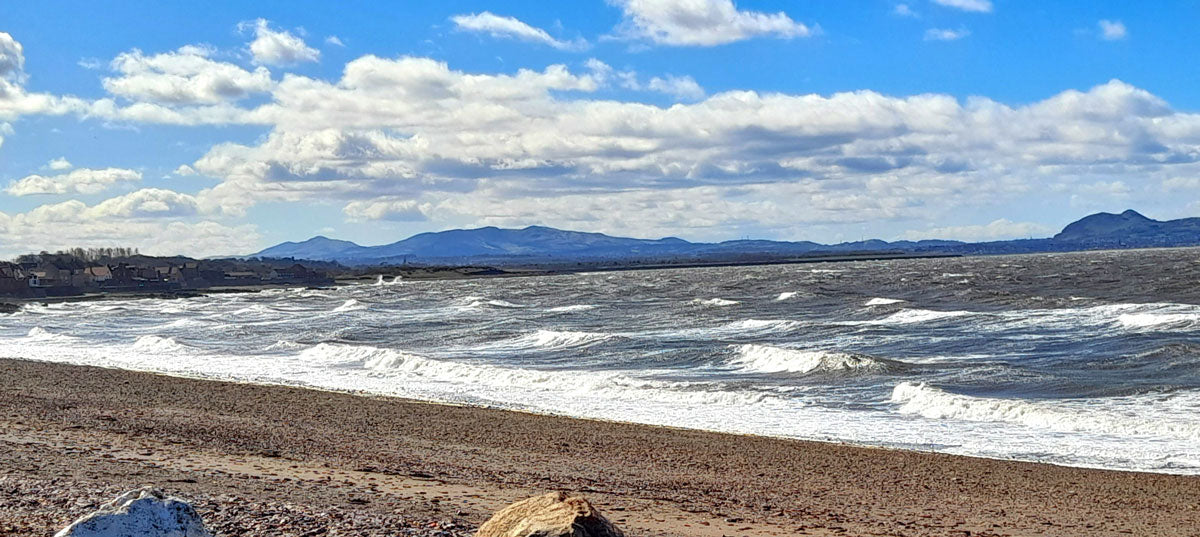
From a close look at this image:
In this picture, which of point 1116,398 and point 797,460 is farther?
point 1116,398

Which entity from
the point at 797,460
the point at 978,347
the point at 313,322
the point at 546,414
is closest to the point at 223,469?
the point at 797,460

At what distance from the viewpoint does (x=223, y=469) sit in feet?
38.2

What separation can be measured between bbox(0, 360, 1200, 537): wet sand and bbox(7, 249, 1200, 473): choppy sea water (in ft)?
7.54

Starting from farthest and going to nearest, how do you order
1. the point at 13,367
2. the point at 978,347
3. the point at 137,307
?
the point at 137,307, the point at 978,347, the point at 13,367

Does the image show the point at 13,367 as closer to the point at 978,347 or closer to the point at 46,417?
the point at 46,417

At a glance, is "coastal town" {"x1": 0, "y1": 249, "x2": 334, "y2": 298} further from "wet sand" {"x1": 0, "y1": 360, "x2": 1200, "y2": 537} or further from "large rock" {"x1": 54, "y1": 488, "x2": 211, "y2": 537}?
"large rock" {"x1": 54, "y1": 488, "x2": 211, "y2": 537}

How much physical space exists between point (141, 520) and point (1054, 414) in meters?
17.0

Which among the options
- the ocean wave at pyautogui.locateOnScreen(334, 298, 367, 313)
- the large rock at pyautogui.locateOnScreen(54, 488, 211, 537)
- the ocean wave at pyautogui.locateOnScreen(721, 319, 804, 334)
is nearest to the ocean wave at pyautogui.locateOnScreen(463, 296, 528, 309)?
the ocean wave at pyautogui.locateOnScreen(334, 298, 367, 313)

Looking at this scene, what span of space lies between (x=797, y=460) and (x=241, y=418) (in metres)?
9.17

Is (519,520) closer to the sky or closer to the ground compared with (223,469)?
closer to the sky

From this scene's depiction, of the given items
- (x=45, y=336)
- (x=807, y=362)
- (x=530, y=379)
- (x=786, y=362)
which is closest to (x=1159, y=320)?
(x=807, y=362)

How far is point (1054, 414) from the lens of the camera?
19219 mm

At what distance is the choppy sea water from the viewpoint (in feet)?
61.6

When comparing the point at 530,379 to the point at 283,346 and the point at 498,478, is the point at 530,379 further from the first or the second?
the point at 498,478
